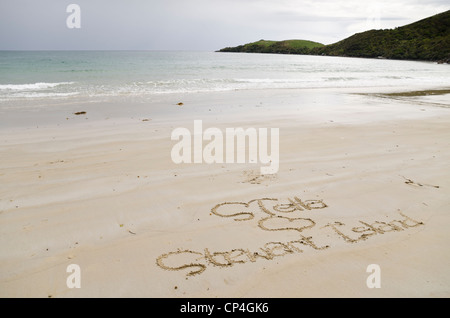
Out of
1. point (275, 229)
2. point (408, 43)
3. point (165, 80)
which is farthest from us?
point (408, 43)

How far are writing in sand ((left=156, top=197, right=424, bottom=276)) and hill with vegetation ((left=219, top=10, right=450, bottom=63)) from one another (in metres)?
66.7

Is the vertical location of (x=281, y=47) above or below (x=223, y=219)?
above

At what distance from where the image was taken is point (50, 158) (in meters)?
5.51

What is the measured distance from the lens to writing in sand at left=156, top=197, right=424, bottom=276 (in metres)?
2.77

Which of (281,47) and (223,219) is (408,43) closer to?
(281,47)

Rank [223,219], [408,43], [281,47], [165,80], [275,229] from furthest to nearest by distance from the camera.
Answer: [281,47]
[408,43]
[165,80]
[223,219]
[275,229]

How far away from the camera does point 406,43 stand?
7519cm

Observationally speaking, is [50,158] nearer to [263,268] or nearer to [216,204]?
[216,204]

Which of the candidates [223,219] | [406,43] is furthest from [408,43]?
[223,219]

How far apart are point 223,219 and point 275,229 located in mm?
607

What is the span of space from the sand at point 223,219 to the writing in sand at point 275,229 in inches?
0.6

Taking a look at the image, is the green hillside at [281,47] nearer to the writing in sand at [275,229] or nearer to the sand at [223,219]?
the sand at [223,219]

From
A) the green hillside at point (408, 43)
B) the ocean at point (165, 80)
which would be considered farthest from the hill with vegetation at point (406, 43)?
the ocean at point (165, 80)
